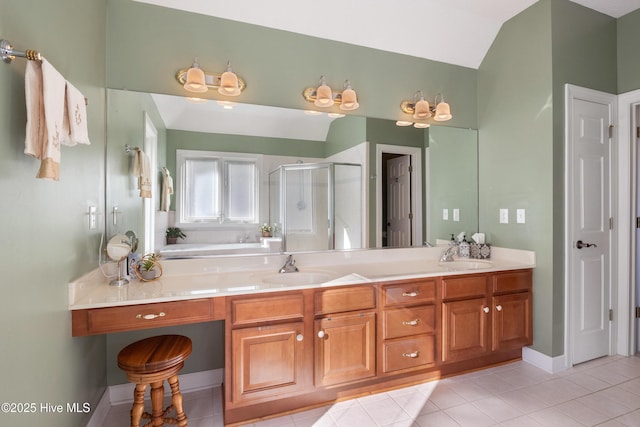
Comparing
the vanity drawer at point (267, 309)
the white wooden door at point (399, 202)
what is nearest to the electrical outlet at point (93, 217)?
the vanity drawer at point (267, 309)

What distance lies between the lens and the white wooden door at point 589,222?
2535mm

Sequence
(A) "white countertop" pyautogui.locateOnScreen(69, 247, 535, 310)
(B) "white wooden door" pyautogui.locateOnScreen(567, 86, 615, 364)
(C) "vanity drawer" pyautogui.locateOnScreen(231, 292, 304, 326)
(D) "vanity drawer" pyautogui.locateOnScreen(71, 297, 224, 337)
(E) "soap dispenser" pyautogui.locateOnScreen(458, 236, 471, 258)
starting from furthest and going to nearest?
(E) "soap dispenser" pyautogui.locateOnScreen(458, 236, 471, 258)
(B) "white wooden door" pyautogui.locateOnScreen(567, 86, 615, 364)
(C) "vanity drawer" pyautogui.locateOnScreen(231, 292, 304, 326)
(A) "white countertop" pyautogui.locateOnScreen(69, 247, 535, 310)
(D) "vanity drawer" pyautogui.locateOnScreen(71, 297, 224, 337)

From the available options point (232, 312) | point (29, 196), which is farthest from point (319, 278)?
point (29, 196)

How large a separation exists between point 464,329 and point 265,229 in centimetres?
163

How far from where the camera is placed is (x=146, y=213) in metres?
2.13

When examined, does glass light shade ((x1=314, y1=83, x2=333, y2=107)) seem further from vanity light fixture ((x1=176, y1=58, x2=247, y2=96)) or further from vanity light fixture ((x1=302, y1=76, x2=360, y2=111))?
vanity light fixture ((x1=176, y1=58, x2=247, y2=96))

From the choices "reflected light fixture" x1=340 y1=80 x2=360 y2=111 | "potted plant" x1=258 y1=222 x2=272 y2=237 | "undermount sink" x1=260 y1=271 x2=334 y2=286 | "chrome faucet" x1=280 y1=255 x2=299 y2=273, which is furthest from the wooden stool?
"reflected light fixture" x1=340 y1=80 x2=360 y2=111

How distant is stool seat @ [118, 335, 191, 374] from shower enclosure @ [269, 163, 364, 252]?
38.3 inches

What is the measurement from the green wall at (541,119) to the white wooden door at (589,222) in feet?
0.38

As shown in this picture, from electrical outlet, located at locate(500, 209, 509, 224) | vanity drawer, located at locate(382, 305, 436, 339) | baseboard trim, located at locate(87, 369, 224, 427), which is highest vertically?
electrical outlet, located at locate(500, 209, 509, 224)

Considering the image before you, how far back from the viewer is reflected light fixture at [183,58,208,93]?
2078mm

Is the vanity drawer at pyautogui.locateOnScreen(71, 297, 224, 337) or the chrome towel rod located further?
the vanity drawer at pyautogui.locateOnScreen(71, 297, 224, 337)

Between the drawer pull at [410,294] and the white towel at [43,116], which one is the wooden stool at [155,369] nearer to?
the white towel at [43,116]

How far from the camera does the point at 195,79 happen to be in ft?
6.82
